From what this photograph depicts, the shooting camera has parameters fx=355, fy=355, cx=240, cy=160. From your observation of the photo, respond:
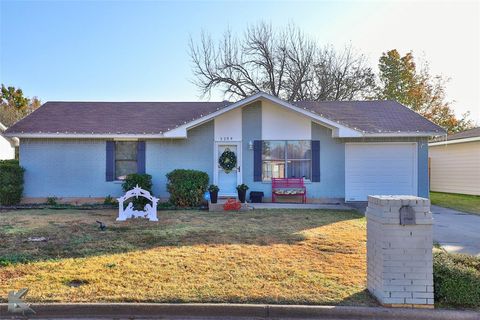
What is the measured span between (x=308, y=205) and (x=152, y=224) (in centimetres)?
548

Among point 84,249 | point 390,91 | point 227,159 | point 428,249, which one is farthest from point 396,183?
point 390,91

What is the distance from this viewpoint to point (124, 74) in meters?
16.3

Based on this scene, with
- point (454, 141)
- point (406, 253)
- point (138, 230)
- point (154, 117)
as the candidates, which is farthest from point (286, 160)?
point (454, 141)

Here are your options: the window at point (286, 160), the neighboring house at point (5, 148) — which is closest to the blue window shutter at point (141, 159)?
the window at point (286, 160)

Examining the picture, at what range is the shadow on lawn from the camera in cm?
617

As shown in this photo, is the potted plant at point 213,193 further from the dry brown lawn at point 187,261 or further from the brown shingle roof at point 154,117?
the brown shingle roof at point 154,117

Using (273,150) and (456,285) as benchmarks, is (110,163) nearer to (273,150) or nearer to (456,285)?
(273,150)

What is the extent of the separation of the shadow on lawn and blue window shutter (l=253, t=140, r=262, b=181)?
208 cm

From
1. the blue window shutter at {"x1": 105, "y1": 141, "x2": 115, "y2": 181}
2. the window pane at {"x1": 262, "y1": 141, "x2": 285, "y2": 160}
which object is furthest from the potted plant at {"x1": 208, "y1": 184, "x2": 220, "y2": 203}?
the blue window shutter at {"x1": 105, "y1": 141, "x2": 115, "y2": 181}

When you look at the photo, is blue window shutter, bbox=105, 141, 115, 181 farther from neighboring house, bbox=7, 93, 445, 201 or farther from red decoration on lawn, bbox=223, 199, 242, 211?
red decoration on lawn, bbox=223, 199, 242, 211

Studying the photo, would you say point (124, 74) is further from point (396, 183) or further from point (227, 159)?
point (396, 183)

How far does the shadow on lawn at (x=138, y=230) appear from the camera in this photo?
6.17 m

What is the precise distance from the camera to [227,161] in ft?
41.1

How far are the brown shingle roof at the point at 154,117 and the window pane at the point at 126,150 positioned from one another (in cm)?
51
